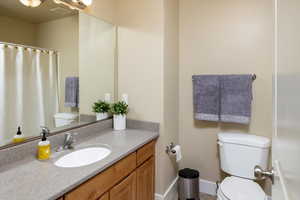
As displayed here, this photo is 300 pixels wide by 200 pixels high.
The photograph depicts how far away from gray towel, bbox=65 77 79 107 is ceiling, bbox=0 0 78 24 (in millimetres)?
504

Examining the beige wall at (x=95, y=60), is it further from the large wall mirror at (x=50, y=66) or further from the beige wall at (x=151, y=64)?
the beige wall at (x=151, y=64)

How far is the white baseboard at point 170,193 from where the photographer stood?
1.83 metres

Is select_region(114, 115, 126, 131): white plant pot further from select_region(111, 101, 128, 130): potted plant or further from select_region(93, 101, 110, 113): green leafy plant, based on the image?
select_region(93, 101, 110, 113): green leafy plant

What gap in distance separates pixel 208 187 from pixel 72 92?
1852 millimetres

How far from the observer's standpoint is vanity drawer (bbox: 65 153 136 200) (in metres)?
0.94


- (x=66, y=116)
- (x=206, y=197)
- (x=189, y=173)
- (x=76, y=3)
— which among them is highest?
(x=76, y=3)

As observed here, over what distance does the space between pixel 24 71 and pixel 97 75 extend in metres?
0.72

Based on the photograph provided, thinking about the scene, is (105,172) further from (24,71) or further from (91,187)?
(24,71)

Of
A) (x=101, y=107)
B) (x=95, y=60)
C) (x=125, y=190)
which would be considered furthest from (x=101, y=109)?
(x=125, y=190)

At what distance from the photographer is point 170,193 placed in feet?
6.44

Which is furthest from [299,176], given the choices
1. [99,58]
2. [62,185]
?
[99,58]

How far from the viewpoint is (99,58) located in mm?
1909

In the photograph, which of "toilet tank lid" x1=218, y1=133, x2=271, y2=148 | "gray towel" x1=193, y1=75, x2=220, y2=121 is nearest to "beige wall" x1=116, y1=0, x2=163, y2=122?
"gray towel" x1=193, y1=75, x2=220, y2=121

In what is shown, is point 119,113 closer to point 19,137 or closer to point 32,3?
point 19,137
